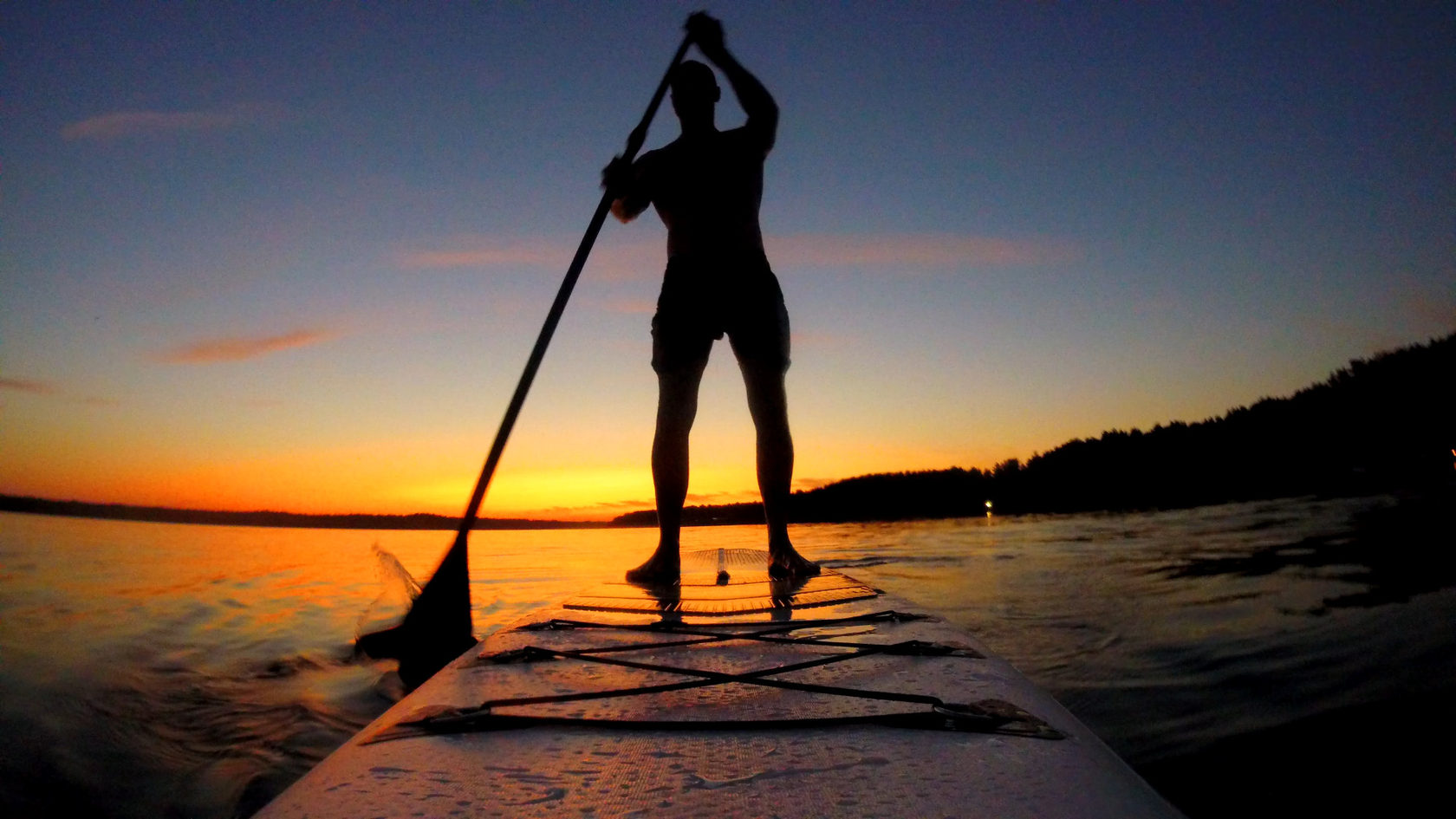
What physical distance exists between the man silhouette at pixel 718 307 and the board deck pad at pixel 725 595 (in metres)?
0.23

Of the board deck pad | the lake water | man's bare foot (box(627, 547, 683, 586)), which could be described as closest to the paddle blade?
the lake water

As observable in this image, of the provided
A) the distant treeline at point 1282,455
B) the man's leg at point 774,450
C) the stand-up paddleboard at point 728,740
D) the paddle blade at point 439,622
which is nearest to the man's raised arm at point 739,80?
the man's leg at point 774,450

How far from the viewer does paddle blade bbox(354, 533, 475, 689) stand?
10.0 feet

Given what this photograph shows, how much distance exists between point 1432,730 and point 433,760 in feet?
8.61

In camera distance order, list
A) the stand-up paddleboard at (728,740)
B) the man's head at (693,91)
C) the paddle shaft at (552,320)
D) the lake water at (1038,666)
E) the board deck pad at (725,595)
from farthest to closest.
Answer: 1. the man's head at (693,91)
2. the paddle shaft at (552,320)
3. the board deck pad at (725,595)
4. the lake water at (1038,666)
5. the stand-up paddleboard at (728,740)

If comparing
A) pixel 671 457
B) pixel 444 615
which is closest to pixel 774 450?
pixel 671 457

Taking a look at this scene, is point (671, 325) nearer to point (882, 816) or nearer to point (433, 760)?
point (433, 760)

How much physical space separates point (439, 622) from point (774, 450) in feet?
5.84

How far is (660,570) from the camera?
12.0ft

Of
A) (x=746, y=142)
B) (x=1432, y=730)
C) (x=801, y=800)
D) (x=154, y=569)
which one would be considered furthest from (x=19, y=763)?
(x=154, y=569)

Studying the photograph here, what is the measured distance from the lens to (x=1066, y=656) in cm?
333

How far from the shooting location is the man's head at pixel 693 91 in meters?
3.95

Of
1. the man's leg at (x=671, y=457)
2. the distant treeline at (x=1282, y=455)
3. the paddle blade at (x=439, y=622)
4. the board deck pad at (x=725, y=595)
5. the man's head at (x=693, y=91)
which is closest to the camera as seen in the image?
the board deck pad at (x=725, y=595)

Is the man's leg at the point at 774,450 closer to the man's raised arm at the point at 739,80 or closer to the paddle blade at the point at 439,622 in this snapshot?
the man's raised arm at the point at 739,80
